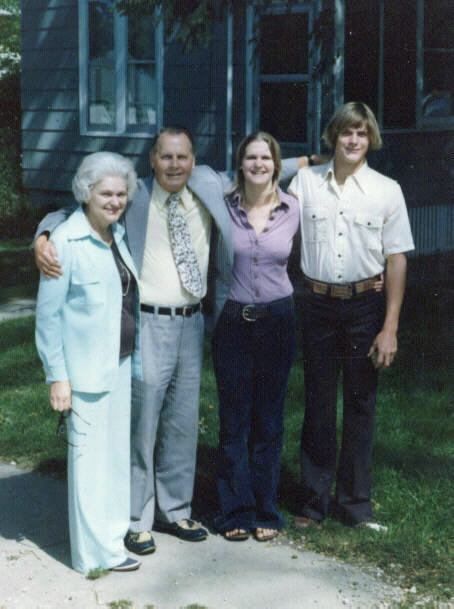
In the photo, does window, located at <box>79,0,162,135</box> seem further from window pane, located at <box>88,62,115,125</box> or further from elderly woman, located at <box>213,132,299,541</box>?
elderly woman, located at <box>213,132,299,541</box>

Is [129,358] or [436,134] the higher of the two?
[436,134]

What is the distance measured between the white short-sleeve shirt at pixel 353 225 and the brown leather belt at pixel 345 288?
0.02 metres

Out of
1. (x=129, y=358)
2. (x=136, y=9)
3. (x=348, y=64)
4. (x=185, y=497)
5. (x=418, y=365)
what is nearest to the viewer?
(x=129, y=358)

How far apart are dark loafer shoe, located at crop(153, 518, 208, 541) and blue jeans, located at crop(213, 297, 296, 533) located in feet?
0.36

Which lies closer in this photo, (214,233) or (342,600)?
(342,600)

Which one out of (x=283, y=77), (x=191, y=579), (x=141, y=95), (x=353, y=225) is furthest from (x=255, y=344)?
(x=141, y=95)

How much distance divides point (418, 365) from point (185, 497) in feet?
11.1

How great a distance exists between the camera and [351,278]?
4.73 meters

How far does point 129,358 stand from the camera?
4.53m

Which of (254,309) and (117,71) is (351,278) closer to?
(254,309)

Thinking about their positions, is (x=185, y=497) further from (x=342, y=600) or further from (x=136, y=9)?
(x=136, y=9)

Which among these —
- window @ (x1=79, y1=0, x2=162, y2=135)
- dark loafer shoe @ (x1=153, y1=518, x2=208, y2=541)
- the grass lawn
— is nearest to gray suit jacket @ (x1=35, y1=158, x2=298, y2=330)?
dark loafer shoe @ (x1=153, y1=518, x2=208, y2=541)

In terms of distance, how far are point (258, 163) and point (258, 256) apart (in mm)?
433

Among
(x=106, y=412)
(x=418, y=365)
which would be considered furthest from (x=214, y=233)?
(x=418, y=365)
